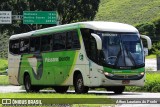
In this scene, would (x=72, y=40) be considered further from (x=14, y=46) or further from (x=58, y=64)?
(x=14, y=46)

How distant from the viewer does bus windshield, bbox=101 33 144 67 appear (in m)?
23.2

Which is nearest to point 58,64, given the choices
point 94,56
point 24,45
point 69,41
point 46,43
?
point 46,43

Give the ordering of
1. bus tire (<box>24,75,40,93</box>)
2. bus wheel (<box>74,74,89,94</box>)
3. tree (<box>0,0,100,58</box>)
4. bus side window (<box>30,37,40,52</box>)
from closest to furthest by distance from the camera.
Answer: bus wheel (<box>74,74,89,94</box>) < bus side window (<box>30,37,40,52</box>) < bus tire (<box>24,75,40,93</box>) < tree (<box>0,0,100,58</box>)

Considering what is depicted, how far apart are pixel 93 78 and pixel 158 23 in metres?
67.8

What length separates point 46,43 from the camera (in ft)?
89.0

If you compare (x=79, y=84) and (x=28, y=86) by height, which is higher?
(x=79, y=84)

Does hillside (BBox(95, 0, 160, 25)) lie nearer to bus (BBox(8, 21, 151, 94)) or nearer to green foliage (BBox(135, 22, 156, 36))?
green foliage (BBox(135, 22, 156, 36))

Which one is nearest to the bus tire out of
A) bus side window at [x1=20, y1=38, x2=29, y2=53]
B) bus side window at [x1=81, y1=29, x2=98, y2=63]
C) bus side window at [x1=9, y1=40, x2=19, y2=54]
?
bus side window at [x1=20, y1=38, x2=29, y2=53]

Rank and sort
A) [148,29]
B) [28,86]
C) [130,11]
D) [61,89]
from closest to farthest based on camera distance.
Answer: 1. [61,89]
2. [28,86]
3. [148,29]
4. [130,11]

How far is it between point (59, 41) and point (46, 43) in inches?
58.1

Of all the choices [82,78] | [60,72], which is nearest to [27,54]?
[60,72]

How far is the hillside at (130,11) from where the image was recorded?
12009cm

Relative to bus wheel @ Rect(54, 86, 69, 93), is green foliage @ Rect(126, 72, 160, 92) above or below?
above

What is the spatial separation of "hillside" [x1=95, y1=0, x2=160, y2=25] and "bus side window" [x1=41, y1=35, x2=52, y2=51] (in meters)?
88.7
